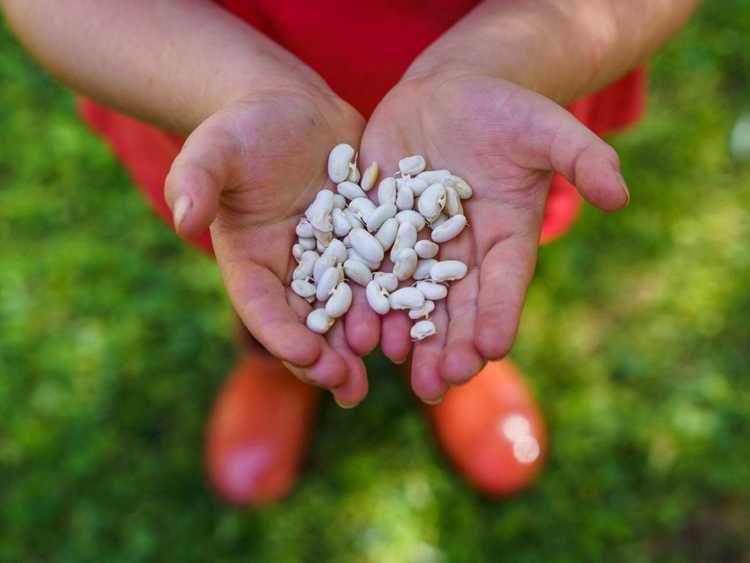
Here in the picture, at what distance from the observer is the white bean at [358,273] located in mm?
1260

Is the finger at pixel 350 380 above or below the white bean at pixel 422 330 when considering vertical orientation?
below

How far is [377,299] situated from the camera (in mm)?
1209

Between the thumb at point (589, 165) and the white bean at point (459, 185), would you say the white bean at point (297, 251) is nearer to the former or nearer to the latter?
the white bean at point (459, 185)

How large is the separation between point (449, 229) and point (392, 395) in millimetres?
794

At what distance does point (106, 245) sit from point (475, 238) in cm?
129

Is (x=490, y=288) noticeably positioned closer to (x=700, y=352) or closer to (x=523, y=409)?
(x=523, y=409)

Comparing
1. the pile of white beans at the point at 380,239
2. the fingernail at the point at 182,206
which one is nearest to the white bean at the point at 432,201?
the pile of white beans at the point at 380,239

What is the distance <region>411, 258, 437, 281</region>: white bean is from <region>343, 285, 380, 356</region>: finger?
0.10m

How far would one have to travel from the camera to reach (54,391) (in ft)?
6.57

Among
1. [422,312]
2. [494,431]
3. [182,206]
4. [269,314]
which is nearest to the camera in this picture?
[182,206]

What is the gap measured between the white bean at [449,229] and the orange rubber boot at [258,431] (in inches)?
29.8

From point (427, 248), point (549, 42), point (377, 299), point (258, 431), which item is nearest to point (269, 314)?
point (377, 299)

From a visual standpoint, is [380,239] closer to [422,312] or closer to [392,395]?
[422,312]

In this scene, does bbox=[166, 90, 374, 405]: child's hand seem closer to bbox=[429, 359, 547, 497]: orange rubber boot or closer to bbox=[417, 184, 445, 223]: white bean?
bbox=[417, 184, 445, 223]: white bean
